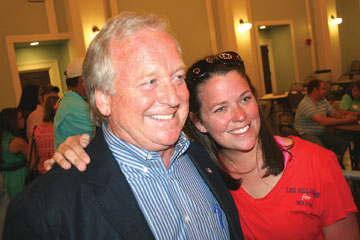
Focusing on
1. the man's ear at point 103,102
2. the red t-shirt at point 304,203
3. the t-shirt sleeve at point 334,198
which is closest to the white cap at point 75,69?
the man's ear at point 103,102

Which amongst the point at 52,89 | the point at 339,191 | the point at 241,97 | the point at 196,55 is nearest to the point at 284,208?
the point at 339,191

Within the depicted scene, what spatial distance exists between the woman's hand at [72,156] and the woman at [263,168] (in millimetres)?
693

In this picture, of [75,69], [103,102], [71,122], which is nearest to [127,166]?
[103,102]

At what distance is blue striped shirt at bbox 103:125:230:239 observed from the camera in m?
1.21

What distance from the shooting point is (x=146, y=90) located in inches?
46.6

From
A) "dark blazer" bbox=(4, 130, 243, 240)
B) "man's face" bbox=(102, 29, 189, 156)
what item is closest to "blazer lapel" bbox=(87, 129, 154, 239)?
"dark blazer" bbox=(4, 130, 243, 240)

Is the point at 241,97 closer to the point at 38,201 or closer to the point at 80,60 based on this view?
the point at 38,201

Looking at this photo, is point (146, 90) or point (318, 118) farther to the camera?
point (318, 118)

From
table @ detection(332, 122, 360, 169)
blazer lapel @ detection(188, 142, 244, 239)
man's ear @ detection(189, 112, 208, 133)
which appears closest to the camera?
blazer lapel @ detection(188, 142, 244, 239)

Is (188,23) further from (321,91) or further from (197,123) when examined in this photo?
(197,123)

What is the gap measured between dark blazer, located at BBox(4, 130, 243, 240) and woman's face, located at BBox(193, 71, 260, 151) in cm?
64

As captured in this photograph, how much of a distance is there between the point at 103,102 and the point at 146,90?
20 centimetres

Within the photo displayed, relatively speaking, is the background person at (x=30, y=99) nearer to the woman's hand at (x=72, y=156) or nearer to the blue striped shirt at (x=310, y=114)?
the woman's hand at (x=72, y=156)

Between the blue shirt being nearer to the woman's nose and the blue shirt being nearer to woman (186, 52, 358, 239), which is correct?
woman (186, 52, 358, 239)
